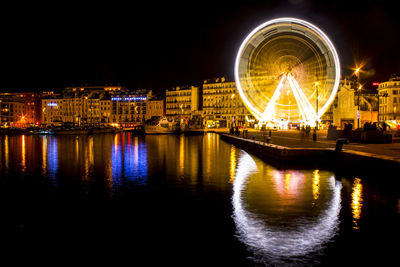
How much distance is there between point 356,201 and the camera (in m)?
15.5

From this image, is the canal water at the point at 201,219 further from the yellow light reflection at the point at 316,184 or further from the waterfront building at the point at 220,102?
the waterfront building at the point at 220,102

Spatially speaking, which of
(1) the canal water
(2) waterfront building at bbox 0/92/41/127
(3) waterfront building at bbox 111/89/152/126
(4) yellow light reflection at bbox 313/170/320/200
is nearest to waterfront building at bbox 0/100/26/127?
(2) waterfront building at bbox 0/92/41/127

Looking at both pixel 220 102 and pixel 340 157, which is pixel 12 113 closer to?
pixel 220 102

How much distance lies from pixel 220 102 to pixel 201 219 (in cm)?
13269

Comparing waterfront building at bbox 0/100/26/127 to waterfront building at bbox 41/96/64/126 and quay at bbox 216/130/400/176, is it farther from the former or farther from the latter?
quay at bbox 216/130/400/176

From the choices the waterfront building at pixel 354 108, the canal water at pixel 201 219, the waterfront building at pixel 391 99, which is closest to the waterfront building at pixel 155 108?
the waterfront building at pixel 391 99

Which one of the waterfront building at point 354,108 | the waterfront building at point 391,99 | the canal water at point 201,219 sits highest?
the waterfront building at point 391,99

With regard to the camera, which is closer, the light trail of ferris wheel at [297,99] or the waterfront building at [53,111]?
the light trail of ferris wheel at [297,99]

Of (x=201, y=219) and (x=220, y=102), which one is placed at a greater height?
(x=220, y=102)

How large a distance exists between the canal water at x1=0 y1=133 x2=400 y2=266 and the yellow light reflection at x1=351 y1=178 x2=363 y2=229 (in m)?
0.05

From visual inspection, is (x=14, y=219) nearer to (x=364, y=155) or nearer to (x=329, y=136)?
(x=364, y=155)

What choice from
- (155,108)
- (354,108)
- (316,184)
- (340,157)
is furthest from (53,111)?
(316,184)

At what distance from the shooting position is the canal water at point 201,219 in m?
9.58

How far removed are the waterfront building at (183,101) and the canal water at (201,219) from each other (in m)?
130
